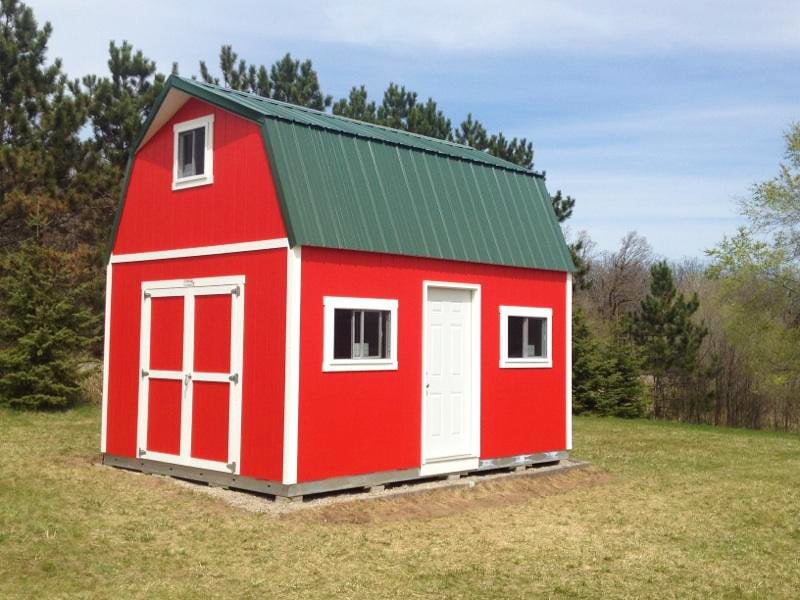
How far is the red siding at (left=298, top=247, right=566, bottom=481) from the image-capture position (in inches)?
363

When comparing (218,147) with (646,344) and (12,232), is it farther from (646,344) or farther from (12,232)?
(646,344)

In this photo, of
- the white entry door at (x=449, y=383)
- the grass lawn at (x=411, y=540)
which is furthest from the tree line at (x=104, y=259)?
the white entry door at (x=449, y=383)

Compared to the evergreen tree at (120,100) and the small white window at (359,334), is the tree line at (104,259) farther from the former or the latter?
the small white window at (359,334)

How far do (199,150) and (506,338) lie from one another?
14.5ft

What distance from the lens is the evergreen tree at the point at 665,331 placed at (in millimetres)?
25391

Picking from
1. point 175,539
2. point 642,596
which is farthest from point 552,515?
point 175,539

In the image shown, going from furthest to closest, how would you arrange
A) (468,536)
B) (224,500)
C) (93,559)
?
1. (224,500)
2. (468,536)
3. (93,559)

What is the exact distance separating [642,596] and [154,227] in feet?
23.6

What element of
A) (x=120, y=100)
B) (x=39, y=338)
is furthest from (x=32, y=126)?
(x=39, y=338)

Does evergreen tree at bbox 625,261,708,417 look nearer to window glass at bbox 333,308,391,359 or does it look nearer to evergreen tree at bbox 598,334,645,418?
evergreen tree at bbox 598,334,645,418

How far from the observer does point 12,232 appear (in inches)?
886

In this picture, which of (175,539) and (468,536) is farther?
(468,536)

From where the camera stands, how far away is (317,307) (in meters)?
9.27

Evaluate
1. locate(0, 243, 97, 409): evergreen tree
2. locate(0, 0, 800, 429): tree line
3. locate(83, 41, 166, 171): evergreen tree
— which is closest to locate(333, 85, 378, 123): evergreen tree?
locate(0, 0, 800, 429): tree line
